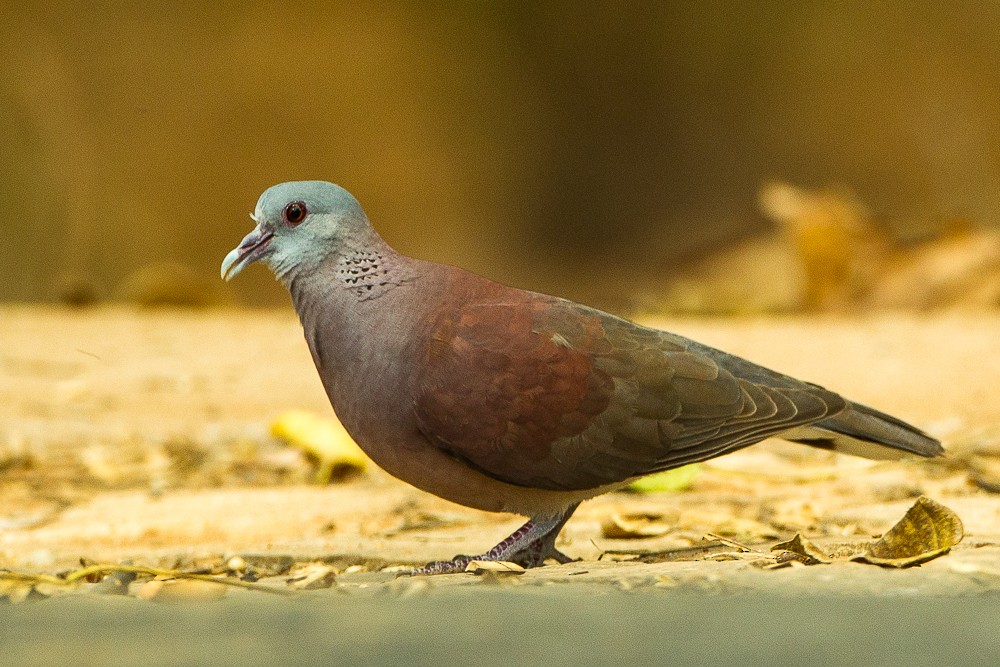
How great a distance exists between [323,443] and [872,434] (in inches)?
80.6

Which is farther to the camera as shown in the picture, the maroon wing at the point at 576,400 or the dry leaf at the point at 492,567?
the maroon wing at the point at 576,400

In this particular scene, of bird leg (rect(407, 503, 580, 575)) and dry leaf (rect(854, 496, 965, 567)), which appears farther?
bird leg (rect(407, 503, 580, 575))

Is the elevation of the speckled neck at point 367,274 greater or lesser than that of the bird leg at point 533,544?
greater

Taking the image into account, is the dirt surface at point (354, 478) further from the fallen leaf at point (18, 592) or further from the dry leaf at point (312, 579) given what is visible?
the fallen leaf at point (18, 592)

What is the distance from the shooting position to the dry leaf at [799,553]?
7.75 ft

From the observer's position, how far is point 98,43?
9102 millimetres

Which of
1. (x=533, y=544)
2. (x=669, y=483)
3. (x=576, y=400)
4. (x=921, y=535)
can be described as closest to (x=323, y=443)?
(x=669, y=483)

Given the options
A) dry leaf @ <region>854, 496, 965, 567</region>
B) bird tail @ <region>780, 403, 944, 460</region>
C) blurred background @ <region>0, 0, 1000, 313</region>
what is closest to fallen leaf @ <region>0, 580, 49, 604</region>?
dry leaf @ <region>854, 496, 965, 567</region>

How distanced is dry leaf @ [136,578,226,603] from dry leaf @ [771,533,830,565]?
3.38ft

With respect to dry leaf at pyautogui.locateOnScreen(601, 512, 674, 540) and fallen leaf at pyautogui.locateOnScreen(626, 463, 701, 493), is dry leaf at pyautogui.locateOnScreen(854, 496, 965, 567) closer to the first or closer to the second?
dry leaf at pyautogui.locateOnScreen(601, 512, 674, 540)

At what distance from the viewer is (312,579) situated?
7.62ft

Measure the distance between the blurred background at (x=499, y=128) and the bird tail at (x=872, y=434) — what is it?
5560 mm

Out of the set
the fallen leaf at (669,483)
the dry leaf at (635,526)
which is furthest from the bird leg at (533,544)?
the fallen leaf at (669,483)

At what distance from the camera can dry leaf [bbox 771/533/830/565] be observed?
2.36 meters
